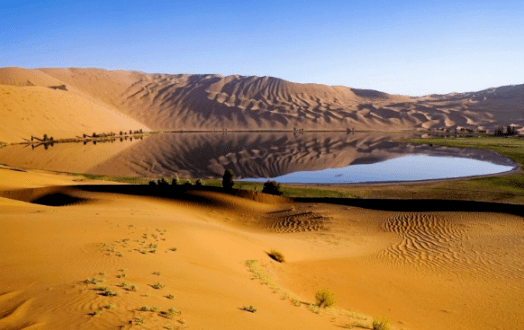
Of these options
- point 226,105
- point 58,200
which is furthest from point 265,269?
point 226,105

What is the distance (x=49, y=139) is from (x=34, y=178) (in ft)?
143

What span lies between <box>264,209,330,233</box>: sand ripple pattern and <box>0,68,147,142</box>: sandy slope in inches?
2199

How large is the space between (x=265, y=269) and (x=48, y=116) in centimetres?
7757

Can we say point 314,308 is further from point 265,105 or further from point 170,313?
point 265,105

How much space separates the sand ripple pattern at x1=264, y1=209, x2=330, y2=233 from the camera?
53.4ft

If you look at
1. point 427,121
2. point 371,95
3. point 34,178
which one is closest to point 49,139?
point 34,178

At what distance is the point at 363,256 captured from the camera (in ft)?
39.4

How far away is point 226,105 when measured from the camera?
128m

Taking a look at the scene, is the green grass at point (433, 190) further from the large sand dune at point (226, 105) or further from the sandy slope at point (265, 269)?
the large sand dune at point (226, 105)

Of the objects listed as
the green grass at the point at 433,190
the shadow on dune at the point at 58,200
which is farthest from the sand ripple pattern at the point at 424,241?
the shadow on dune at the point at 58,200

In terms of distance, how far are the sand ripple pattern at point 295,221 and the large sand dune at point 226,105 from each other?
71.7 m

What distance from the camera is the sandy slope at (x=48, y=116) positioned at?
6500 centimetres

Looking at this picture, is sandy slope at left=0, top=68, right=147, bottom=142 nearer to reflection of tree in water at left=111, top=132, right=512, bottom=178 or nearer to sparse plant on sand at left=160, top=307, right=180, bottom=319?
reflection of tree in water at left=111, top=132, right=512, bottom=178

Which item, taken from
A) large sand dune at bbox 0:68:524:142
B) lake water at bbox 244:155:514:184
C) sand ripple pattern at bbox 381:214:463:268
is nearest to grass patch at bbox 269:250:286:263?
sand ripple pattern at bbox 381:214:463:268
